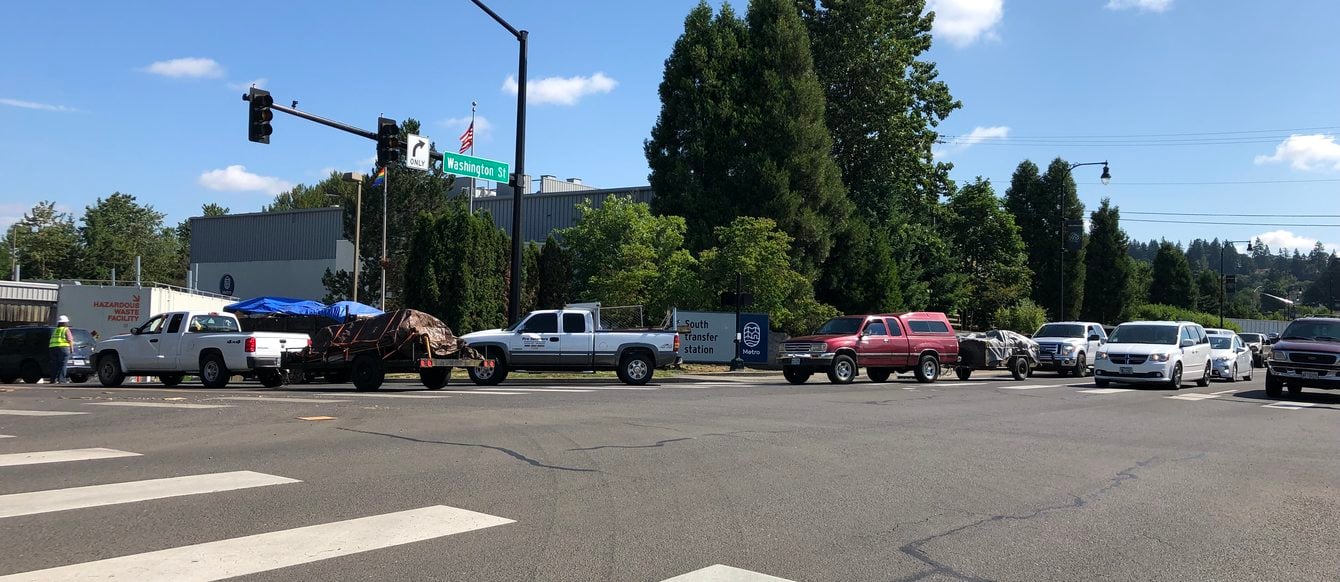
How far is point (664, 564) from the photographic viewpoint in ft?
18.4

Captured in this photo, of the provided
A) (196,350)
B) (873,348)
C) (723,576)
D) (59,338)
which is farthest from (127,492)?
(873,348)

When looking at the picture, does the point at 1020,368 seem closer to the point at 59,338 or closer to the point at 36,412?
the point at 36,412

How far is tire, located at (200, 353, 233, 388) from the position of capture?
72.3 ft

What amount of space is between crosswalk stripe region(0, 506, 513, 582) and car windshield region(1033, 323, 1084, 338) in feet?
102

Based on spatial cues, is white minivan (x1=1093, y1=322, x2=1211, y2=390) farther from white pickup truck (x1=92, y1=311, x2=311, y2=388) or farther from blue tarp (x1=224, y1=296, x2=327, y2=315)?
blue tarp (x1=224, y1=296, x2=327, y2=315)

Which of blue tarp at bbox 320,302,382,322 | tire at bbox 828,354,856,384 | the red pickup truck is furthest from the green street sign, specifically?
blue tarp at bbox 320,302,382,322

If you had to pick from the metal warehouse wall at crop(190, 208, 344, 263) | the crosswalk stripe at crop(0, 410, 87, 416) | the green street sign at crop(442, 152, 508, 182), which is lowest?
the crosswalk stripe at crop(0, 410, 87, 416)

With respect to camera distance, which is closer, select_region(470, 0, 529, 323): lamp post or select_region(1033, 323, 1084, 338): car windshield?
select_region(470, 0, 529, 323): lamp post

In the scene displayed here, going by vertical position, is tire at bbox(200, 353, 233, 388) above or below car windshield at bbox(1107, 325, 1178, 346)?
below

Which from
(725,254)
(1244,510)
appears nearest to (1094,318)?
(725,254)

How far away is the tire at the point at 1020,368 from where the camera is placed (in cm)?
3111

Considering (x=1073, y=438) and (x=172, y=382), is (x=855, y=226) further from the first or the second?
(x=1073, y=438)

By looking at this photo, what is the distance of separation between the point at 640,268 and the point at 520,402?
20129 millimetres

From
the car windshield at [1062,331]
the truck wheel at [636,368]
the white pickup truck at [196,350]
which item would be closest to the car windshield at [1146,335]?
the car windshield at [1062,331]
